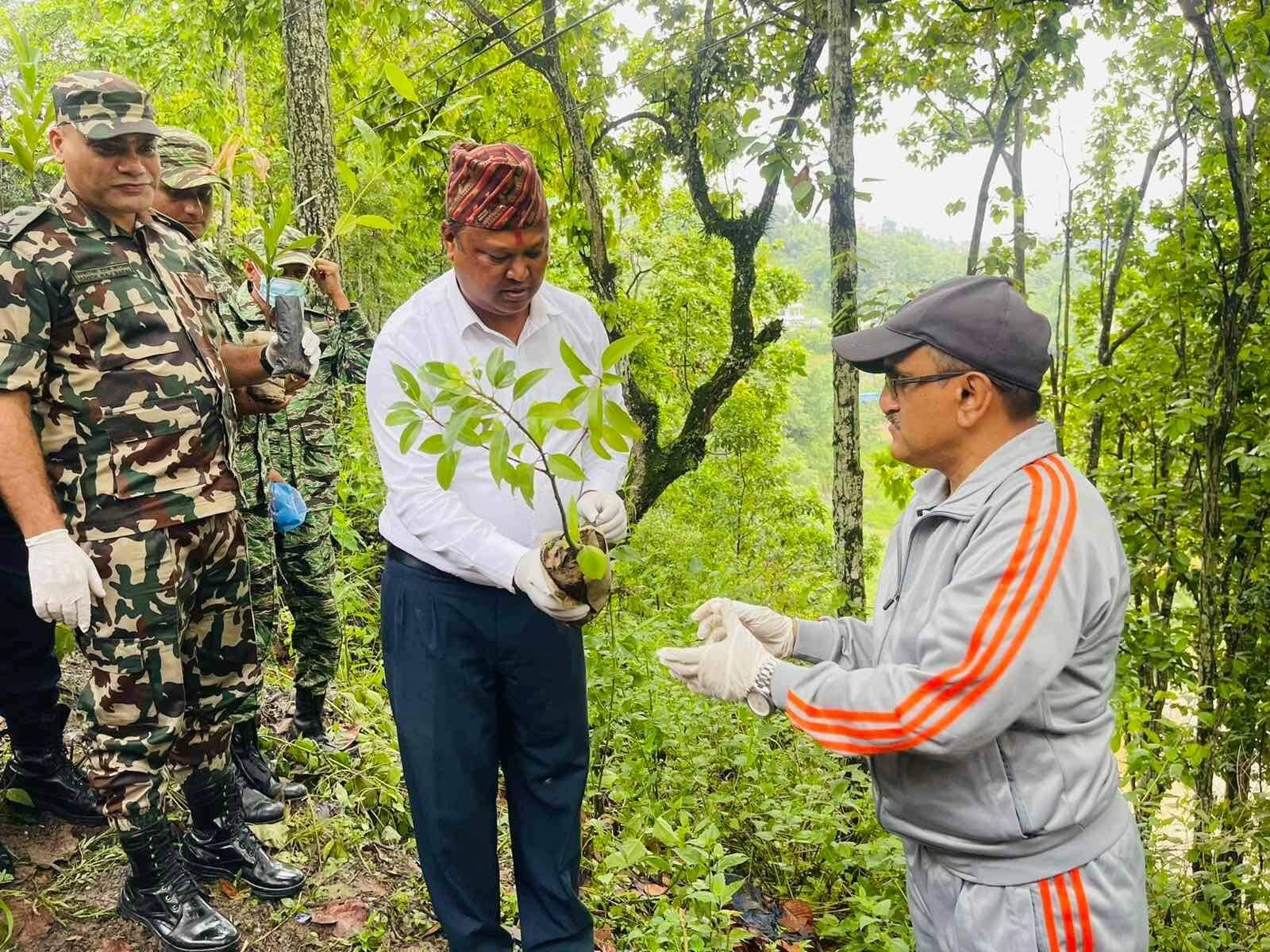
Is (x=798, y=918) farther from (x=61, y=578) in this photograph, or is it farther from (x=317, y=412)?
(x=317, y=412)

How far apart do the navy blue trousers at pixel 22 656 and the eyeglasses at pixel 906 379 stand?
2375mm

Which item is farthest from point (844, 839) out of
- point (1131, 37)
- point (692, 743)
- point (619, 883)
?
point (1131, 37)

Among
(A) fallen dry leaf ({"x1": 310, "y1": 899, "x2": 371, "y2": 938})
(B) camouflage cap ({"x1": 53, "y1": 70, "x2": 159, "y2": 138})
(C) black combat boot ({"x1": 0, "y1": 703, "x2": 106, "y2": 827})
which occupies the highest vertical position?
(B) camouflage cap ({"x1": 53, "y1": 70, "x2": 159, "y2": 138})

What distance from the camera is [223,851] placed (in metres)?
2.59

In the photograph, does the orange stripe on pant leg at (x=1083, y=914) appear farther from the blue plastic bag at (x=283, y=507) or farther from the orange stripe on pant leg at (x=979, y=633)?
the blue plastic bag at (x=283, y=507)

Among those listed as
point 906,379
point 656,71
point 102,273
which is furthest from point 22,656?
point 656,71

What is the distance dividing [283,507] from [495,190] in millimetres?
1740

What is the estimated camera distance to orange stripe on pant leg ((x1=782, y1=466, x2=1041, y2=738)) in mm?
1372

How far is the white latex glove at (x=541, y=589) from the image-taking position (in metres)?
1.76

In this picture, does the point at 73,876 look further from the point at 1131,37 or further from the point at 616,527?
the point at 1131,37

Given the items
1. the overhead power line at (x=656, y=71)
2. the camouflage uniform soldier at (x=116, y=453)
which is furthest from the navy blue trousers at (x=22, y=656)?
the overhead power line at (x=656, y=71)

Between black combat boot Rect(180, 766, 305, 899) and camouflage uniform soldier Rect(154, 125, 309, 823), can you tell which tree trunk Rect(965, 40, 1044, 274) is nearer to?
camouflage uniform soldier Rect(154, 125, 309, 823)

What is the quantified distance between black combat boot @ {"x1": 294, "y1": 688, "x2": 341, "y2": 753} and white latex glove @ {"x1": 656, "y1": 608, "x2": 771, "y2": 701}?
2.17 metres

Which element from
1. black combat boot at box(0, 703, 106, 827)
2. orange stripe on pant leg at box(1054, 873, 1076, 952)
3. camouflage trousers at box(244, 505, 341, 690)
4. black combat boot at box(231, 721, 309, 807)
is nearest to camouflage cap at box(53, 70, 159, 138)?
camouflage trousers at box(244, 505, 341, 690)
